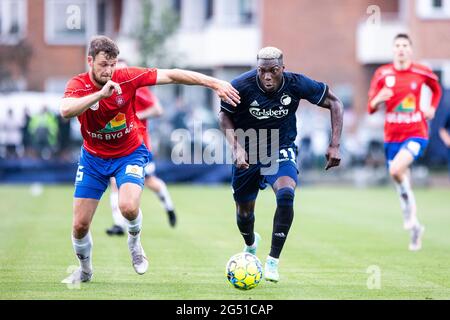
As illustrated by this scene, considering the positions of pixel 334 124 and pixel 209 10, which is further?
pixel 209 10

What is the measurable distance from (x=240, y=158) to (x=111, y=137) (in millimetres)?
1296

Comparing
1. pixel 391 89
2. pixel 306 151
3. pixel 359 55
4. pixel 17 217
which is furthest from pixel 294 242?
pixel 359 55

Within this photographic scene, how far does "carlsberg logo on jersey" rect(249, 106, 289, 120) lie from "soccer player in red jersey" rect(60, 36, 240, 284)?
1.14 ft

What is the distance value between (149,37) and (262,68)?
28.9m

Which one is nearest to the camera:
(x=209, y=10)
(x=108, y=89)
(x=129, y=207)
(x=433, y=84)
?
(x=108, y=89)

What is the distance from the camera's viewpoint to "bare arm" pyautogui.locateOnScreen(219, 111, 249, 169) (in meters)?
10.2

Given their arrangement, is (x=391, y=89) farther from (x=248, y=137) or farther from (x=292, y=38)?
(x=292, y=38)

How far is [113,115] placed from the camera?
10.1 meters

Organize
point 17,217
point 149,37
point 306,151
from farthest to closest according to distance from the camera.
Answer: point 149,37 < point 306,151 < point 17,217

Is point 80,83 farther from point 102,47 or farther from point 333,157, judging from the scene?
point 333,157

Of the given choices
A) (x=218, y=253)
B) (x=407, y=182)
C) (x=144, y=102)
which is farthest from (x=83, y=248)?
(x=407, y=182)

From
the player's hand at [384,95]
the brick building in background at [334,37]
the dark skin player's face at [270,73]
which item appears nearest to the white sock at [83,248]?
the dark skin player's face at [270,73]

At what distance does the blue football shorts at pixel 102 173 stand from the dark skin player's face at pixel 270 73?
1480 millimetres

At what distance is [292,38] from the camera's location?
42.4m
